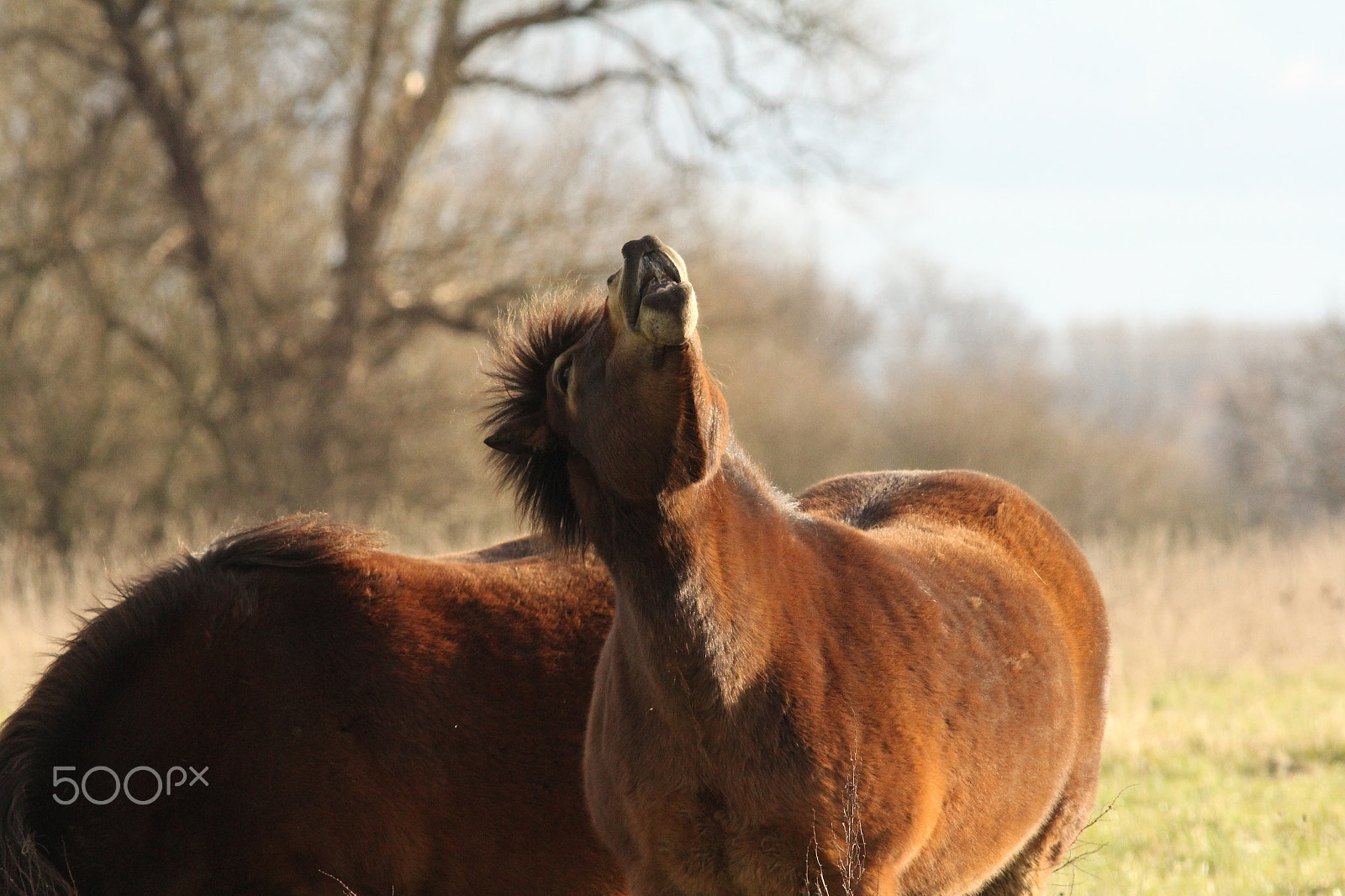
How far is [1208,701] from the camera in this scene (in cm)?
861

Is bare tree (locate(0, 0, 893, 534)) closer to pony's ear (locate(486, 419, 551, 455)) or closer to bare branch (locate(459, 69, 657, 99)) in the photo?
bare branch (locate(459, 69, 657, 99))

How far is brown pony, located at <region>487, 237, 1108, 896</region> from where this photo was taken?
2516mm

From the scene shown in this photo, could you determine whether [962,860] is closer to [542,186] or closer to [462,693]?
[462,693]

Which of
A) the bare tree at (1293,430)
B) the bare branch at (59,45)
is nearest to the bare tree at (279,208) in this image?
the bare branch at (59,45)

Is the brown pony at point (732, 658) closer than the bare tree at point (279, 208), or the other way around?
the brown pony at point (732, 658)

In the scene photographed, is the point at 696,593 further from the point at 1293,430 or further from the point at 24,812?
the point at 1293,430

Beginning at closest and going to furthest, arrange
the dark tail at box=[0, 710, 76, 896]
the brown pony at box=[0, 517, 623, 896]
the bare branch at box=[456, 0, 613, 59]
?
the dark tail at box=[0, 710, 76, 896], the brown pony at box=[0, 517, 623, 896], the bare branch at box=[456, 0, 613, 59]

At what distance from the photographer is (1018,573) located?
3729 mm

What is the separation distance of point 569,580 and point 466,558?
Answer: 0.61 m

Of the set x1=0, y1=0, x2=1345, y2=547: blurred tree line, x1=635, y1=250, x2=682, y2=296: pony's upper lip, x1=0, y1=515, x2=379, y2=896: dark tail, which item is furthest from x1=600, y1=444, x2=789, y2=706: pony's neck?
x1=0, y1=0, x2=1345, y2=547: blurred tree line

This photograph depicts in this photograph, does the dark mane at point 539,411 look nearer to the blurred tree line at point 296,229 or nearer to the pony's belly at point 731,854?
the pony's belly at point 731,854

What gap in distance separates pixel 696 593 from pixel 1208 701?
7.25 meters

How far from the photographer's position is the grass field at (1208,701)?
16.0 ft

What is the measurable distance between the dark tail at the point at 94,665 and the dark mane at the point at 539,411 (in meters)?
1.11
